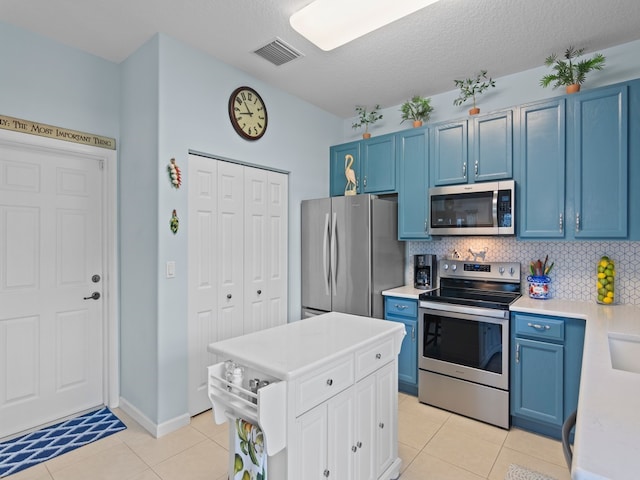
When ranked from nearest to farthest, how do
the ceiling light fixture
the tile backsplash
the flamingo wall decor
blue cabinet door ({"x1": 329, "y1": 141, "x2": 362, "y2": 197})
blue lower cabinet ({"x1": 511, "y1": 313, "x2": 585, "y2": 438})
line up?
the ceiling light fixture, blue lower cabinet ({"x1": 511, "y1": 313, "x2": 585, "y2": 438}), the tile backsplash, the flamingo wall decor, blue cabinet door ({"x1": 329, "y1": 141, "x2": 362, "y2": 197})

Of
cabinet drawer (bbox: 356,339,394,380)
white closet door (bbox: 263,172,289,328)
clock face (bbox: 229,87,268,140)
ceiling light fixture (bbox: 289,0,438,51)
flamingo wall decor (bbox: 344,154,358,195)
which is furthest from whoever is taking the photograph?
flamingo wall decor (bbox: 344,154,358,195)

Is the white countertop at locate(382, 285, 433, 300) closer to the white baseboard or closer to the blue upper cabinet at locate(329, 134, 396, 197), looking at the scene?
the blue upper cabinet at locate(329, 134, 396, 197)

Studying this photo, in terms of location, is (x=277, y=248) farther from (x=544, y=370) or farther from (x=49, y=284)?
(x=544, y=370)

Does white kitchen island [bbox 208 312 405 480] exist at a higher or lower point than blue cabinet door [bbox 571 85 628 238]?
lower

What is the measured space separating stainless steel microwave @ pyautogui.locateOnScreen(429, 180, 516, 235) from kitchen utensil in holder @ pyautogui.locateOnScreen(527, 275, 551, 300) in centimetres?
44

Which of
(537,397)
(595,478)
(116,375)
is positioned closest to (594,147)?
(537,397)

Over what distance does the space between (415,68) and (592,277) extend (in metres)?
2.21

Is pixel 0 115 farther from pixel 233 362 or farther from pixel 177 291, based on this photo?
pixel 233 362

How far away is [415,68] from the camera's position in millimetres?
3014

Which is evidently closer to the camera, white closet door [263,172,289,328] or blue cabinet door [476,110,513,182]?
blue cabinet door [476,110,513,182]

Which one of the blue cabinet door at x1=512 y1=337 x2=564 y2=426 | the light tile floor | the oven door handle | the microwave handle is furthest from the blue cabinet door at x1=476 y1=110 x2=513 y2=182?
the light tile floor

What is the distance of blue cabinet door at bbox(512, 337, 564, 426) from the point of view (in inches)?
95.7

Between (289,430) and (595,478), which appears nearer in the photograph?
(595,478)

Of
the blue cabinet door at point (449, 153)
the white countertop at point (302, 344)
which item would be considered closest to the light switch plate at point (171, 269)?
the white countertop at point (302, 344)
